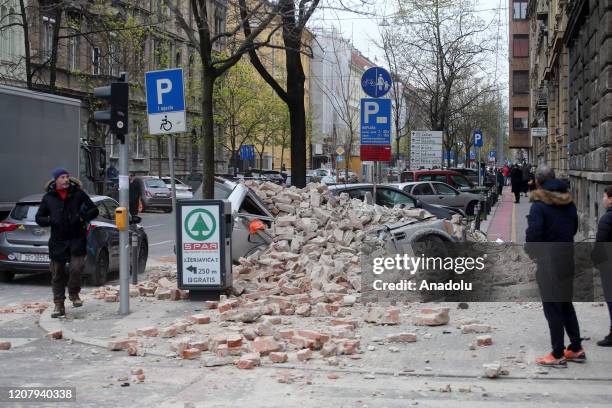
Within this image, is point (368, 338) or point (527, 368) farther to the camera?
point (368, 338)

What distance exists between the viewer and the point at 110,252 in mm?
15320

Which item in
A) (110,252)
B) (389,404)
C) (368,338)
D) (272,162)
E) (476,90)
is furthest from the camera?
(272,162)

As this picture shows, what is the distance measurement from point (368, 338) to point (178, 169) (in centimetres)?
4925

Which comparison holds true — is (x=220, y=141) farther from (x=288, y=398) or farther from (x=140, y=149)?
(x=288, y=398)

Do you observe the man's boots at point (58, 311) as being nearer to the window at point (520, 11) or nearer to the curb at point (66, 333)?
the curb at point (66, 333)

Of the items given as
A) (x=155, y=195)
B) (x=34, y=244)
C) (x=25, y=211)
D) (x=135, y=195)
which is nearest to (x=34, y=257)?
(x=34, y=244)

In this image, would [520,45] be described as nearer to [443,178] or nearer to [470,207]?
[443,178]

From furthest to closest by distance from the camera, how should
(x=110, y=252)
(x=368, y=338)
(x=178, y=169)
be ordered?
(x=178, y=169) < (x=110, y=252) < (x=368, y=338)

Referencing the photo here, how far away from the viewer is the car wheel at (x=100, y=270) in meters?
14.9

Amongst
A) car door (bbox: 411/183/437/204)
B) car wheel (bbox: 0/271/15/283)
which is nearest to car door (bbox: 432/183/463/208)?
car door (bbox: 411/183/437/204)

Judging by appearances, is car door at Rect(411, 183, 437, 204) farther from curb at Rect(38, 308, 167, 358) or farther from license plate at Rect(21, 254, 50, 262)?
curb at Rect(38, 308, 167, 358)

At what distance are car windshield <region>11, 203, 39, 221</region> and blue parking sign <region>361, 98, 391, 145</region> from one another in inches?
223

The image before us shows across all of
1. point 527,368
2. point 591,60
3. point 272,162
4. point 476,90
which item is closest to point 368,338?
point 527,368

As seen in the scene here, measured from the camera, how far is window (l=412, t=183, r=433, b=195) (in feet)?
94.4
